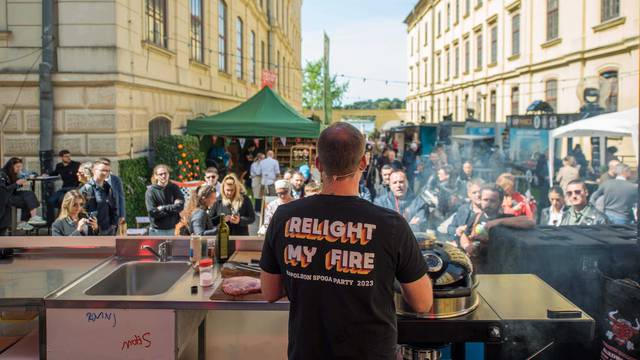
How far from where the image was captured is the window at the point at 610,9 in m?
18.0

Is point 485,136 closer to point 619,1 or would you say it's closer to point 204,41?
point 619,1

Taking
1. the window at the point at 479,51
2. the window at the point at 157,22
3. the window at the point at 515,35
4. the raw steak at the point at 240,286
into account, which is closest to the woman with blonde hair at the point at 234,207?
the raw steak at the point at 240,286

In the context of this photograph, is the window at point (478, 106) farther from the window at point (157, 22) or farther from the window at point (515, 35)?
the window at point (157, 22)

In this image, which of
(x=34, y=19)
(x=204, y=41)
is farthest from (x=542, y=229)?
(x=204, y=41)

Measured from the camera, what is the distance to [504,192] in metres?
7.11

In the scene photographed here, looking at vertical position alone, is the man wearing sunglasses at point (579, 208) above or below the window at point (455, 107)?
below

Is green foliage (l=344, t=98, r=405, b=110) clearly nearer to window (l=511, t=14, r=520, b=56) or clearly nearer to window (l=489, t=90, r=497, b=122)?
window (l=489, t=90, r=497, b=122)

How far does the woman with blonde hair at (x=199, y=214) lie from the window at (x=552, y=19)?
66.0 feet

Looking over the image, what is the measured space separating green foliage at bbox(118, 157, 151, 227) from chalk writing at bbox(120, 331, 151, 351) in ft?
23.4

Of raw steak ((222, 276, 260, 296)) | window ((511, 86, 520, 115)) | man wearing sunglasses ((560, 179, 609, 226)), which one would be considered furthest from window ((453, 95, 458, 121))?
raw steak ((222, 276, 260, 296))

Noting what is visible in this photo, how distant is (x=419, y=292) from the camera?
228 centimetres

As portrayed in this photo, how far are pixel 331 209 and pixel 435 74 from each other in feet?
151

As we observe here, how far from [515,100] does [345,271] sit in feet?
91.7

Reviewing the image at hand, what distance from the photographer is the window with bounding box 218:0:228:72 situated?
18.2 m
